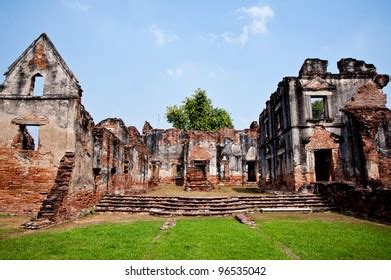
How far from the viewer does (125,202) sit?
13.9 meters

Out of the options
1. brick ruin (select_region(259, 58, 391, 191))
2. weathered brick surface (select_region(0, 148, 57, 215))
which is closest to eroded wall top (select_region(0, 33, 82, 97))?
weathered brick surface (select_region(0, 148, 57, 215))

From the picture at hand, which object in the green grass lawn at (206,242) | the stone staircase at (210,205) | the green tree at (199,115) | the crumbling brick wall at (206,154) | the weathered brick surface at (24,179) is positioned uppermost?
the green tree at (199,115)

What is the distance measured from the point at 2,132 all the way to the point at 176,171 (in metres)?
21.3

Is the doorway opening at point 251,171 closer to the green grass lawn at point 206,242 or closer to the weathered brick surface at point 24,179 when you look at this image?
the green grass lawn at point 206,242

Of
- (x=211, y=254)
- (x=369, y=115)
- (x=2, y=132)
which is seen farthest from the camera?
(x=369, y=115)

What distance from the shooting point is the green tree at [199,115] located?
139 feet

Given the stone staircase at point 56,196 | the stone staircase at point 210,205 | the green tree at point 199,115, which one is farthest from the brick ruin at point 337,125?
the green tree at point 199,115

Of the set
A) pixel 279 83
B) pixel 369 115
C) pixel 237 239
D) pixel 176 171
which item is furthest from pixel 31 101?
pixel 176 171

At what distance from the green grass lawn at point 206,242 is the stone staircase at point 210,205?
127 inches

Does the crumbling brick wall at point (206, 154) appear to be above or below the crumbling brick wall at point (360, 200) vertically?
above

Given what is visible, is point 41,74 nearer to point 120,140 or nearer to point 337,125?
point 120,140

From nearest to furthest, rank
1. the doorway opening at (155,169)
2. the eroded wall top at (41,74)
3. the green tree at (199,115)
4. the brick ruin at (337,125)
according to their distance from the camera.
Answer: the eroded wall top at (41,74) → the brick ruin at (337,125) → the doorway opening at (155,169) → the green tree at (199,115)

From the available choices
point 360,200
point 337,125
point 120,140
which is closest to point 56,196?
point 120,140
